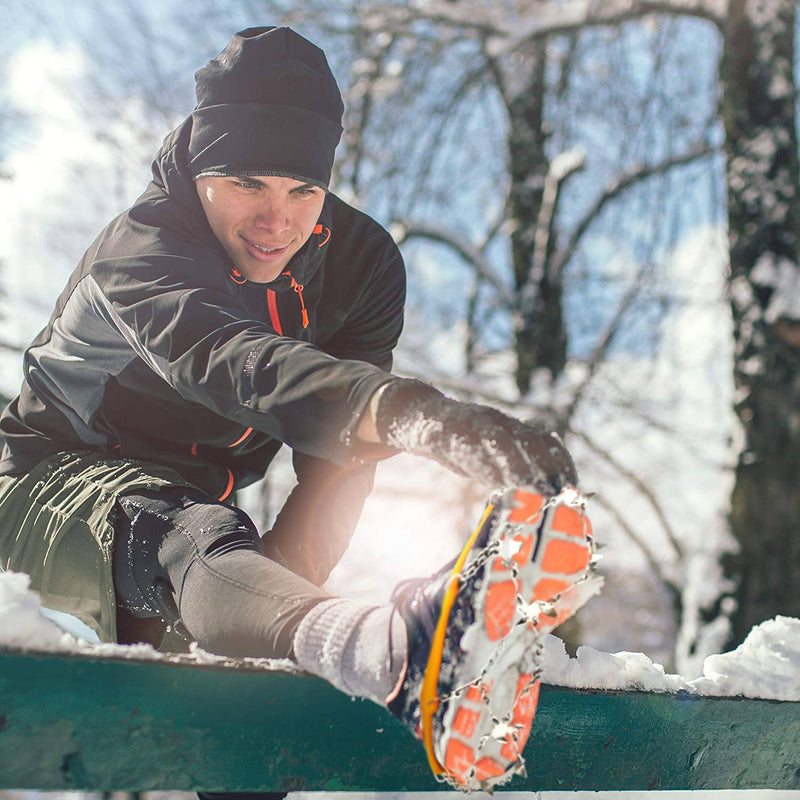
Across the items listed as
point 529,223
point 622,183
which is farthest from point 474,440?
point 529,223

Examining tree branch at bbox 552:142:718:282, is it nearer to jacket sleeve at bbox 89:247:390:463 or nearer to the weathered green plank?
the weathered green plank

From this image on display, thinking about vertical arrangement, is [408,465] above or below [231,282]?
below

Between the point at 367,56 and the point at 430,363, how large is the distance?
9.51ft

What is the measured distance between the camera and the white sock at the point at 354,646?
122 centimetres

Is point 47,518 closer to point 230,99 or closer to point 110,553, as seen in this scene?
point 110,553

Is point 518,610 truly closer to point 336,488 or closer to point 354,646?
point 354,646

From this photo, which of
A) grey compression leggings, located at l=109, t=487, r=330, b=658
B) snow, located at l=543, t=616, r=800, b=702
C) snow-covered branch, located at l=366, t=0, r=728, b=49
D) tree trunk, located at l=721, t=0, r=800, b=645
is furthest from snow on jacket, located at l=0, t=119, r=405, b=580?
snow-covered branch, located at l=366, t=0, r=728, b=49

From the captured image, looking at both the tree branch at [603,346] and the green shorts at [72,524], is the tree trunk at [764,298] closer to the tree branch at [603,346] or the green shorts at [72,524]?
the tree branch at [603,346]

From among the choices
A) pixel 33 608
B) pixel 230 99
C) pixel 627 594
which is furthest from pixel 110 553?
pixel 627 594

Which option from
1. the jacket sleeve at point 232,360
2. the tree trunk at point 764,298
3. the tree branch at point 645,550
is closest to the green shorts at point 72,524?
the jacket sleeve at point 232,360

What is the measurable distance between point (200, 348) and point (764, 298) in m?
4.83

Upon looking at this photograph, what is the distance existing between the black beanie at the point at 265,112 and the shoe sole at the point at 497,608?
1.03m

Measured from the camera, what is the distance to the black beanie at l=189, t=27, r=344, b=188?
6.14ft

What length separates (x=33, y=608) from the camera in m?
1.29
